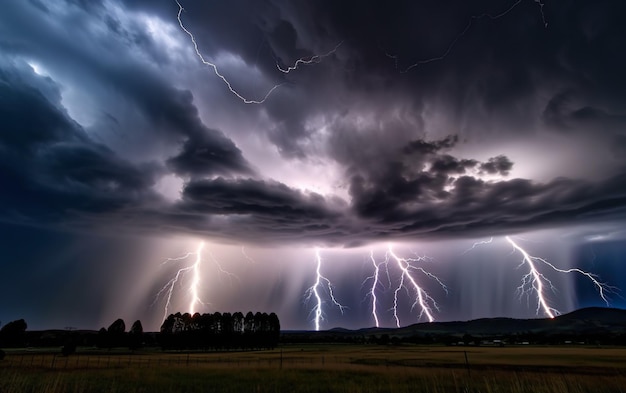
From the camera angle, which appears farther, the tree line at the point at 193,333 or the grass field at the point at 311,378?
the tree line at the point at 193,333

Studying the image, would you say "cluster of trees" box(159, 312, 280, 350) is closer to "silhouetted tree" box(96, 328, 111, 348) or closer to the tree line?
the tree line

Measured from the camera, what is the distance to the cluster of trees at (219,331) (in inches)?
3214

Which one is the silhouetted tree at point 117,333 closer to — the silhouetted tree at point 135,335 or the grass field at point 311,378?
the silhouetted tree at point 135,335

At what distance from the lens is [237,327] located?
91.9 m

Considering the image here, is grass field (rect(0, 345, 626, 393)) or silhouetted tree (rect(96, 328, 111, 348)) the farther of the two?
silhouetted tree (rect(96, 328, 111, 348))

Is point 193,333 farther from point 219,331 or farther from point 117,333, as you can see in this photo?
point 117,333

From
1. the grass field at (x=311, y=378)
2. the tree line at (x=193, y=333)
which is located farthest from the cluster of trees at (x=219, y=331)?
the grass field at (x=311, y=378)

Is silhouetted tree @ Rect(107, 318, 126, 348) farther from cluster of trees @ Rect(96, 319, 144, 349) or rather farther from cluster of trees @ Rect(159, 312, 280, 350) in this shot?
cluster of trees @ Rect(159, 312, 280, 350)

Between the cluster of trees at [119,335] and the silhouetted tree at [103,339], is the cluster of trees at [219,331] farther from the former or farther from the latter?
the silhouetted tree at [103,339]

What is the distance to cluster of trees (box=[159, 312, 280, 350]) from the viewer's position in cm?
8162

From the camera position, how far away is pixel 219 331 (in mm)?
85562

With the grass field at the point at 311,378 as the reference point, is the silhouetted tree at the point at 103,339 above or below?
above

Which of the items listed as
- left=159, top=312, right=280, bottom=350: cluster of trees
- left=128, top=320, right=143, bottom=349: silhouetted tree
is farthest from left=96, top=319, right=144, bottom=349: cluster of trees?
left=159, top=312, right=280, bottom=350: cluster of trees

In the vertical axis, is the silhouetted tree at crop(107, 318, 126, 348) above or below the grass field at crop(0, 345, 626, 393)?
above
